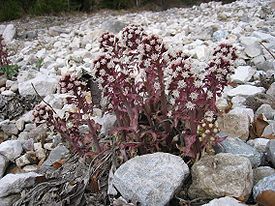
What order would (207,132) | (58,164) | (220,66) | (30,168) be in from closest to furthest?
(220,66)
(207,132)
(58,164)
(30,168)

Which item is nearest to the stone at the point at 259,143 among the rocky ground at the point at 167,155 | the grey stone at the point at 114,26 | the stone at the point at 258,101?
the rocky ground at the point at 167,155

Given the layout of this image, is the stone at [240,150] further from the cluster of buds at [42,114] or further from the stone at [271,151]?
the cluster of buds at [42,114]

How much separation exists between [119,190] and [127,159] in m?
0.23

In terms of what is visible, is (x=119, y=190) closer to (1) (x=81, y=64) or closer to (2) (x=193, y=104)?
(2) (x=193, y=104)

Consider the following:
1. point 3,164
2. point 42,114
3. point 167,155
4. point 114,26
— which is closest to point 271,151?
point 167,155

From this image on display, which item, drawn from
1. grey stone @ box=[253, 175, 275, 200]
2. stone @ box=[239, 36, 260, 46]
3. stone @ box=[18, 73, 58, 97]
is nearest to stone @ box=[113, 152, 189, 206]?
grey stone @ box=[253, 175, 275, 200]

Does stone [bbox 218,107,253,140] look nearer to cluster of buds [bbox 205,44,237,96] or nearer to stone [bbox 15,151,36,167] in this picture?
cluster of buds [bbox 205,44,237,96]

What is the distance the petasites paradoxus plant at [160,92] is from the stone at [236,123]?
0.34 metres

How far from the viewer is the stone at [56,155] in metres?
3.09

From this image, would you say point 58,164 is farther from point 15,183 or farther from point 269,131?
point 269,131

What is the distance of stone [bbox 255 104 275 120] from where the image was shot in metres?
3.03

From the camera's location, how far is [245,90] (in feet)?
11.4

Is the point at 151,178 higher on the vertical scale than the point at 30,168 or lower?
higher

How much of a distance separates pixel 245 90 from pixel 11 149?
5.87 feet
